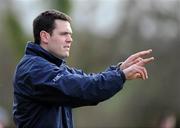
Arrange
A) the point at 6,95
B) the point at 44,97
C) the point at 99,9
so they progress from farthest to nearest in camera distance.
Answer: the point at 99,9 → the point at 6,95 → the point at 44,97

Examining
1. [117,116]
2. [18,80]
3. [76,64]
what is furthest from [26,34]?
[18,80]

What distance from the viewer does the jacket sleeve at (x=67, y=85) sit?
340 inches

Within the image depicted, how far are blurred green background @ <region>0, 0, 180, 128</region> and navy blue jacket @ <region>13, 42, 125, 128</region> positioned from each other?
63.5 ft

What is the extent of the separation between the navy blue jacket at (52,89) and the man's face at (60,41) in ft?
0.24

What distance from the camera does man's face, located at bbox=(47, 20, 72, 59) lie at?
9086 mm

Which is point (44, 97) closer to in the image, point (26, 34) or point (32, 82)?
point (32, 82)

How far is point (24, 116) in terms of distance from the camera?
915 centimetres

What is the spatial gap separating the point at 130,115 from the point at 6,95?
13.1 ft

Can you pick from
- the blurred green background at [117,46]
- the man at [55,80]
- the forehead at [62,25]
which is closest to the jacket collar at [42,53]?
the man at [55,80]

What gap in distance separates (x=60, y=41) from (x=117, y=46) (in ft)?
71.8

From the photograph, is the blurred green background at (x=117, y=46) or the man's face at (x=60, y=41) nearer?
the man's face at (x=60, y=41)

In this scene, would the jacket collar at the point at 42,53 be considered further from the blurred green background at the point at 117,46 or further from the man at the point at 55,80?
the blurred green background at the point at 117,46

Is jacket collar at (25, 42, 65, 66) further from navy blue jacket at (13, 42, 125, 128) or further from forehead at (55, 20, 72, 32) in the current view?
forehead at (55, 20, 72, 32)

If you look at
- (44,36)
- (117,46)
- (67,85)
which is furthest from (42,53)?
(117,46)
